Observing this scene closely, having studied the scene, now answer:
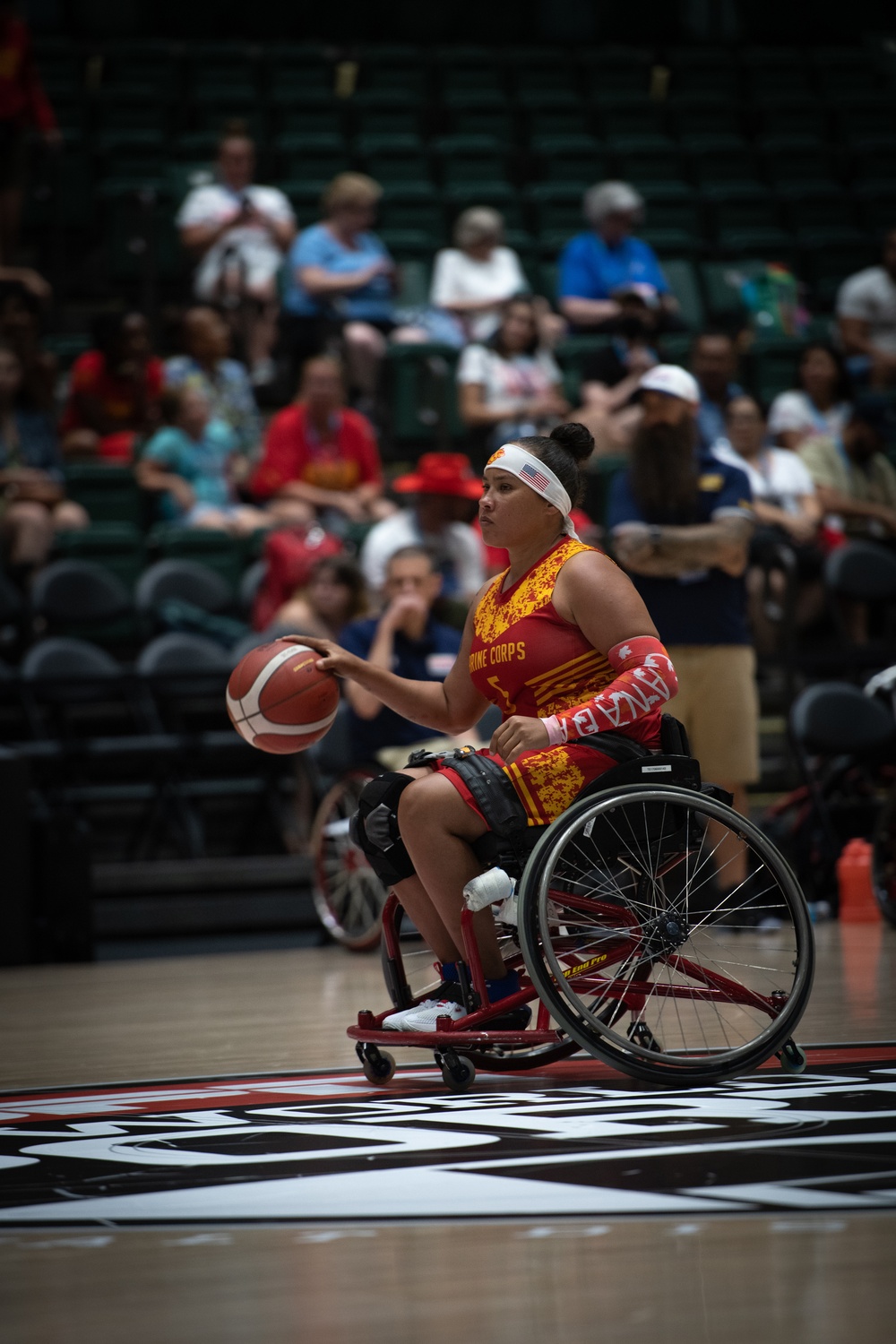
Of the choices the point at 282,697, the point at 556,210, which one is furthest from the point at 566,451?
the point at 556,210

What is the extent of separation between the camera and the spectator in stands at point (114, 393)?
27.2ft

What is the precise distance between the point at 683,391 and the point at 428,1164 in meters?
3.33

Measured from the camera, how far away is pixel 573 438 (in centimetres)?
341

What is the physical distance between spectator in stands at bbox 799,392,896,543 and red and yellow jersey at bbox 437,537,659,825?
17.1ft

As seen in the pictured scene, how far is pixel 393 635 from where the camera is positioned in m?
6.46

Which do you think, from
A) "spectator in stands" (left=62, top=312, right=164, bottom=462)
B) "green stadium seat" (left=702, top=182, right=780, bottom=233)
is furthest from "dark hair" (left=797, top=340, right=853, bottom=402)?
"spectator in stands" (left=62, top=312, right=164, bottom=462)

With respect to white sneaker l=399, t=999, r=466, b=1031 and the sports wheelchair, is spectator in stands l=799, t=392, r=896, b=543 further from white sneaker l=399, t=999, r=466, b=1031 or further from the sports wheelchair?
white sneaker l=399, t=999, r=466, b=1031

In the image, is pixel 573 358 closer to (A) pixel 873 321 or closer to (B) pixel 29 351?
(A) pixel 873 321

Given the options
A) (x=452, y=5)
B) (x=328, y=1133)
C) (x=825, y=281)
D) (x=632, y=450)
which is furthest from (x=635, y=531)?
(x=452, y=5)

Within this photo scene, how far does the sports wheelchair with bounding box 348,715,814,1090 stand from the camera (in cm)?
292

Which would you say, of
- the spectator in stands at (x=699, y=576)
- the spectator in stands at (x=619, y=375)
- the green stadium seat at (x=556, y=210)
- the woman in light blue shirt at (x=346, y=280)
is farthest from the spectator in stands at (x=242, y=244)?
the spectator in stands at (x=699, y=576)

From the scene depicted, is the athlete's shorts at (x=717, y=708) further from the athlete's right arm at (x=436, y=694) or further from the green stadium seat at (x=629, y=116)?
the green stadium seat at (x=629, y=116)

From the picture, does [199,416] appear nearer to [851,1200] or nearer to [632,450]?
[632,450]

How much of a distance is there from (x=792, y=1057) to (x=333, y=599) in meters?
4.07
